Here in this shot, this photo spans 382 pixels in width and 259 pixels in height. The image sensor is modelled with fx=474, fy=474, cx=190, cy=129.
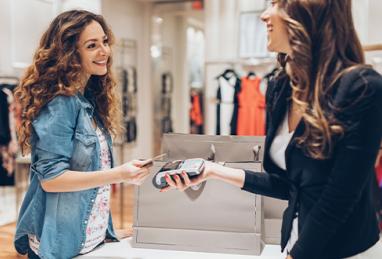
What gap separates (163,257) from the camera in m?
1.57

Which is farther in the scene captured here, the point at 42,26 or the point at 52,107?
the point at 42,26

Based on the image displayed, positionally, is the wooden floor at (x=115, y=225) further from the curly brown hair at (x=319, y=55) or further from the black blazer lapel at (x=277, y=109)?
the curly brown hair at (x=319, y=55)

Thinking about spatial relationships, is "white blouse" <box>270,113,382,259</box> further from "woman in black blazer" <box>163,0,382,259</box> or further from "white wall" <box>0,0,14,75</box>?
"white wall" <box>0,0,14,75</box>

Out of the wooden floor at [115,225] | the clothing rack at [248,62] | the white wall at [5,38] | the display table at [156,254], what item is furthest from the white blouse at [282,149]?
the white wall at [5,38]

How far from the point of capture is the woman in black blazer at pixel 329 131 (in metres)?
1.01

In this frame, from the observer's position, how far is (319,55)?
1.07 m

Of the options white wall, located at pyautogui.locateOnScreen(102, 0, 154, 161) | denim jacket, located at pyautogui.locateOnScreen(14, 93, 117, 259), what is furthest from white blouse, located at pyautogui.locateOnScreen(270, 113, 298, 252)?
white wall, located at pyautogui.locateOnScreen(102, 0, 154, 161)

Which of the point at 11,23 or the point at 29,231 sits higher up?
the point at 11,23

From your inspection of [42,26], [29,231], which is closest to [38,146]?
[29,231]

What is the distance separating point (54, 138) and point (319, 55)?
33.7 inches

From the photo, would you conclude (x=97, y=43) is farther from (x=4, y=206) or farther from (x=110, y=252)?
(x=4, y=206)

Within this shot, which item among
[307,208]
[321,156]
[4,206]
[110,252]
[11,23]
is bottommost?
[4,206]

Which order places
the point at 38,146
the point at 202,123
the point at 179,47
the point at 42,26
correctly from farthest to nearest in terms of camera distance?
1. the point at 179,47
2. the point at 202,123
3. the point at 42,26
4. the point at 38,146

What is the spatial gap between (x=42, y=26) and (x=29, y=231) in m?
4.05
